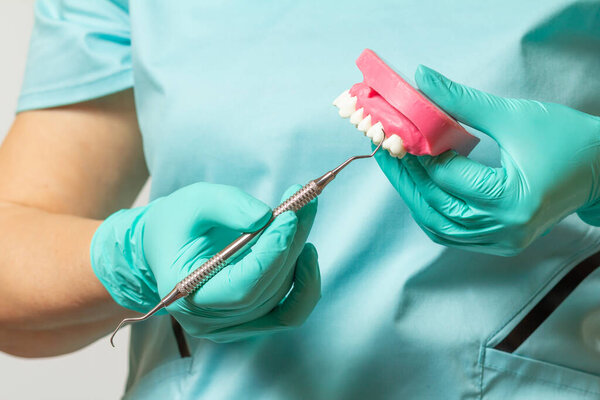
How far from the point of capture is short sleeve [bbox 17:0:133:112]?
31.9 inches

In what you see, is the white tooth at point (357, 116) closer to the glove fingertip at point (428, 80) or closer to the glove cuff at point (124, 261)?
the glove fingertip at point (428, 80)

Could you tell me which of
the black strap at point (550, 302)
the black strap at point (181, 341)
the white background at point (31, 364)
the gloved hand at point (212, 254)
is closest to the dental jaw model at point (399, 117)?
the gloved hand at point (212, 254)

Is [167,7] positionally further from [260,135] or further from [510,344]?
[510,344]

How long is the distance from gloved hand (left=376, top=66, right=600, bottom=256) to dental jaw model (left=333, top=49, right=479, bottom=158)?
0.02 m

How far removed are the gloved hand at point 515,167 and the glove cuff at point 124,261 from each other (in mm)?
330

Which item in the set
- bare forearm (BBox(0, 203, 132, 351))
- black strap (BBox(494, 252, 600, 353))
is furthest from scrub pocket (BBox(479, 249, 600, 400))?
bare forearm (BBox(0, 203, 132, 351))

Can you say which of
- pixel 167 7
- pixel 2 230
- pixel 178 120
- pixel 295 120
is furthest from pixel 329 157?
pixel 2 230

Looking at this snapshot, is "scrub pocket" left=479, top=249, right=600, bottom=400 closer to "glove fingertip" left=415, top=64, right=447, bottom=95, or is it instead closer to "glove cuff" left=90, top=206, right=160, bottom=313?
"glove fingertip" left=415, top=64, right=447, bottom=95

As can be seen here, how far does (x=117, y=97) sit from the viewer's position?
84 centimetres

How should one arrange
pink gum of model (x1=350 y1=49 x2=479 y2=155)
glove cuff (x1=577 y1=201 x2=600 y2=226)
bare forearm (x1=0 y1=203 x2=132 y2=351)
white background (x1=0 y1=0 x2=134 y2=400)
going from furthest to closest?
white background (x1=0 y1=0 x2=134 y2=400)
bare forearm (x1=0 y1=203 x2=132 y2=351)
glove cuff (x1=577 y1=201 x2=600 y2=226)
pink gum of model (x1=350 y1=49 x2=479 y2=155)

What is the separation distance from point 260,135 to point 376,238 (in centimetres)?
18

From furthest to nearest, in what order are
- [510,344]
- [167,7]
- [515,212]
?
[167,7], [510,344], [515,212]

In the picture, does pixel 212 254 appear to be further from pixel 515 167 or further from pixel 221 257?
pixel 515 167

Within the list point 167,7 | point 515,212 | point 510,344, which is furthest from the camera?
point 167,7
